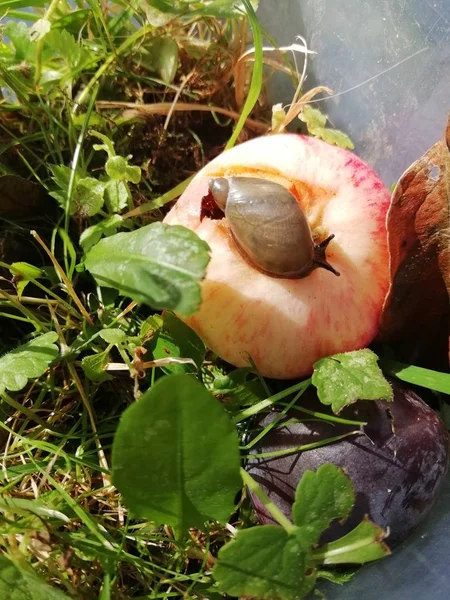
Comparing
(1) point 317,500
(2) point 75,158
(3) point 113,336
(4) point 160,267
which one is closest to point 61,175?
(2) point 75,158

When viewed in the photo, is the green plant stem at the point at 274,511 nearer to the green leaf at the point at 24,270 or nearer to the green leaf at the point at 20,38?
the green leaf at the point at 24,270

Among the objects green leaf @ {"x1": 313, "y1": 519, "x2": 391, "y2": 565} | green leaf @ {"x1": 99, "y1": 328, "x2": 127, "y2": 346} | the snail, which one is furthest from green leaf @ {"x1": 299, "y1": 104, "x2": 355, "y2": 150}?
green leaf @ {"x1": 313, "y1": 519, "x2": 391, "y2": 565}

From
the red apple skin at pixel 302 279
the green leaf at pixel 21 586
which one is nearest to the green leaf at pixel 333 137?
the red apple skin at pixel 302 279

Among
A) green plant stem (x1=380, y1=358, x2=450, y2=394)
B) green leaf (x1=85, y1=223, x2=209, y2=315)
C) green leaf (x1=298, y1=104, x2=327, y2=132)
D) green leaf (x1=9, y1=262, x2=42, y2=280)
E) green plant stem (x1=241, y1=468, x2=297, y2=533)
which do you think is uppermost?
green leaf (x1=298, y1=104, x2=327, y2=132)

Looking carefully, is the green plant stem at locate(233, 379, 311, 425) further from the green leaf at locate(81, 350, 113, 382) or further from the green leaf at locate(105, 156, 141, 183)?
the green leaf at locate(105, 156, 141, 183)

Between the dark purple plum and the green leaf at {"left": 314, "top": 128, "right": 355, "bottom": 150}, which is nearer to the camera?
the dark purple plum

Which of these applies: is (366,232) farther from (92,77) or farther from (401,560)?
(92,77)

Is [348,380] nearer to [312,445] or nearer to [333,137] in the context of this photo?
[312,445]
